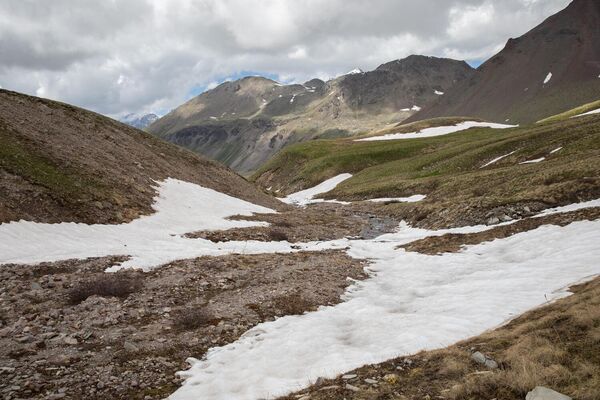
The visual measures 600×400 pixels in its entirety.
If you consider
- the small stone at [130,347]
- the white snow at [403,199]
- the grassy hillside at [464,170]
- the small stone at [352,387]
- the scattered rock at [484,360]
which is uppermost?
the grassy hillside at [464,170]

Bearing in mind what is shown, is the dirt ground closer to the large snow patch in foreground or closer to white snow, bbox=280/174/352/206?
the large snow patch in foreground

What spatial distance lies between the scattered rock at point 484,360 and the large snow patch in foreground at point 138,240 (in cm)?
1545

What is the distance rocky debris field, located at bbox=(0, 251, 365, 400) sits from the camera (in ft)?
34.6

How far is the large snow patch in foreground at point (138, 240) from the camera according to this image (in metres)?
19.8

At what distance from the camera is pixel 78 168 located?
31.9 m

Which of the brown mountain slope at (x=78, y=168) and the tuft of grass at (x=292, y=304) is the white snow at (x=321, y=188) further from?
the tuft of grass at (x=292, y=304)

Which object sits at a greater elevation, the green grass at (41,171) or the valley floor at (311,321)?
the green grass at (41,171)

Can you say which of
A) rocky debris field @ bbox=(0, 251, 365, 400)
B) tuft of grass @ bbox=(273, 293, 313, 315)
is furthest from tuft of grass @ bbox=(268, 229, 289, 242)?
tuft of grass @ bbox=(273, 293, 313, 315)

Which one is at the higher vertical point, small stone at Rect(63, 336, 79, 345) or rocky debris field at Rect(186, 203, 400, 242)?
rocky debris field at Rect(186, 203, 400, 242)

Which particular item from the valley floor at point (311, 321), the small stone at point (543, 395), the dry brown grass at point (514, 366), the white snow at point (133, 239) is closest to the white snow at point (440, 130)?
the white snow at point (133, 239)

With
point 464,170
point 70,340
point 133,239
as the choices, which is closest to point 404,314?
point 70,340

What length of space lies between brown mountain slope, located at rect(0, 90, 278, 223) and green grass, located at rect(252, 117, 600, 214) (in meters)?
22.0

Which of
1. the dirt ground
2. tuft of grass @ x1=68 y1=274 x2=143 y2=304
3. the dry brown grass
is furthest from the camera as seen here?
Answer: the dirt ground

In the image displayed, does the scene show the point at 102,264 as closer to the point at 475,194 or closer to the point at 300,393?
the point at 300,393
